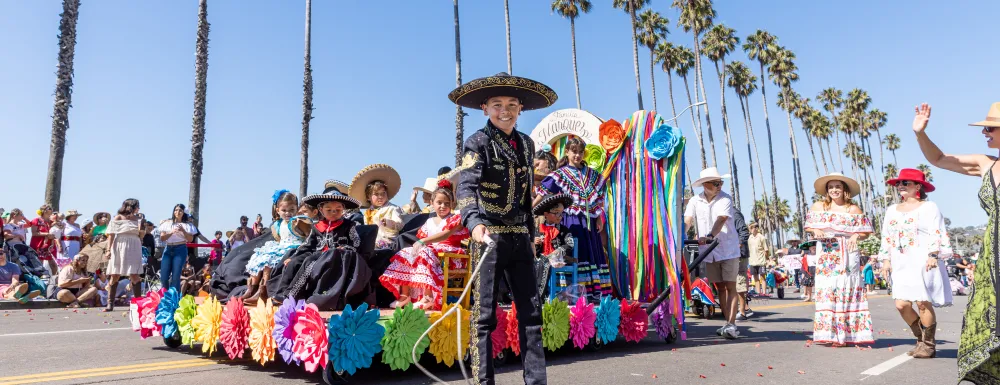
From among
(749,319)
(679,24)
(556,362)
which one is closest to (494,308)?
(556,362)

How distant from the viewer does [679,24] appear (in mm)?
44219

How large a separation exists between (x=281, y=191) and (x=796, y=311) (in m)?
10.2

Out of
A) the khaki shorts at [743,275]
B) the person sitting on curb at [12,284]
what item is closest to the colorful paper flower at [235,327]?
the khaki shorts at [743,275]

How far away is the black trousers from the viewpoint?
14.2 ft

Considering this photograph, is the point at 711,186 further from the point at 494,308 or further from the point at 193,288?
the point at 193,288


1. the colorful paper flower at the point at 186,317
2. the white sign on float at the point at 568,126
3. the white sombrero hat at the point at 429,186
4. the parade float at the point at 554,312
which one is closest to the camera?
the parade float at the point at 554,312

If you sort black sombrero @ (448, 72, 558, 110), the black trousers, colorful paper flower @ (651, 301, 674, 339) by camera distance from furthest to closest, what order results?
colorful paper flower @ (651, 301, 674, 339) < black sombrero @ (448, 72, 558, 110) < the black trousers

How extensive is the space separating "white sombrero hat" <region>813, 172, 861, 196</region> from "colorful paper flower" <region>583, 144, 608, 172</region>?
8.06 ft

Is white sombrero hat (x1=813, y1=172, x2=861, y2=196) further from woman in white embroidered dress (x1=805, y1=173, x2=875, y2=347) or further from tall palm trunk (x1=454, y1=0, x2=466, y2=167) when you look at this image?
tall palm trunk (x1=454, y1=0, x2=466, y2=167)

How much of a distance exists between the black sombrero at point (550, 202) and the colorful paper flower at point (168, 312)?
3561mm

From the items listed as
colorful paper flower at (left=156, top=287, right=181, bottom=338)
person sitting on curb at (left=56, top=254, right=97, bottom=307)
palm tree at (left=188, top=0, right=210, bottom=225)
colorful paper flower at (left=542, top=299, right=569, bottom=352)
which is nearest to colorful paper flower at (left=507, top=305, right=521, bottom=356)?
colorful paper flower at (left=542, top=299, right=569, bottom=352)

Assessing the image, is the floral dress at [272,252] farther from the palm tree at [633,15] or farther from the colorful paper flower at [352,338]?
the palm tree at [633,15]

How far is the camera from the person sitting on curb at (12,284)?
1281 centimetres

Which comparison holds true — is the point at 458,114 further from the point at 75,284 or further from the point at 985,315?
the point at 985,315
